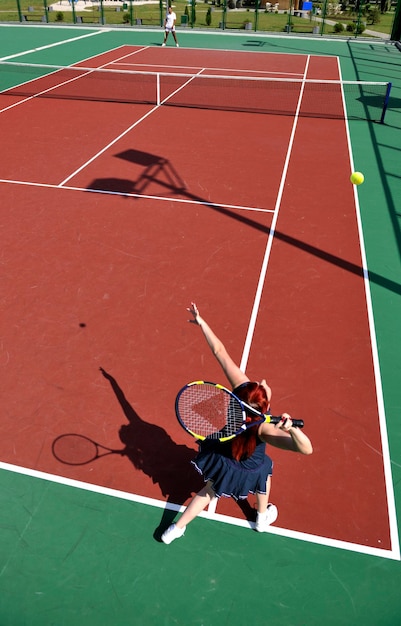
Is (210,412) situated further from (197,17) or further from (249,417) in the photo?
(197,17)

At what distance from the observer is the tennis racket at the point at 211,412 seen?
386cm

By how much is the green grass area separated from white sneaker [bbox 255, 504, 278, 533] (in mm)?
34369

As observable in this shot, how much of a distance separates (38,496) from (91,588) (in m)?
1.08

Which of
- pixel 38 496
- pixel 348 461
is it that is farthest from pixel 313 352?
pixel 38 496

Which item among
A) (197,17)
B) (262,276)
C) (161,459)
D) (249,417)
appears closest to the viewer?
(249,417)

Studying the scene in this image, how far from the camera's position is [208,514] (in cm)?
487

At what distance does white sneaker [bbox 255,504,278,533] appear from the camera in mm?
4668

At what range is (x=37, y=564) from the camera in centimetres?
441

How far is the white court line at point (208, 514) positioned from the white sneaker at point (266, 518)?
0.06 metres

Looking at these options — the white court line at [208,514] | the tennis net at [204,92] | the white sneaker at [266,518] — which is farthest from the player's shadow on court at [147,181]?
the white sneaker at [266,518]

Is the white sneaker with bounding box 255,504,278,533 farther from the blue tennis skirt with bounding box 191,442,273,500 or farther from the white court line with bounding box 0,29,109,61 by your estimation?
the white court line with bounding box 0,29,109,61

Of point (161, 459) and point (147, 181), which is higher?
point (147, 181)

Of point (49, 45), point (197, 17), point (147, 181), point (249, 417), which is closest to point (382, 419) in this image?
point (249, 417)

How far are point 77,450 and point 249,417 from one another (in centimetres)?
237
